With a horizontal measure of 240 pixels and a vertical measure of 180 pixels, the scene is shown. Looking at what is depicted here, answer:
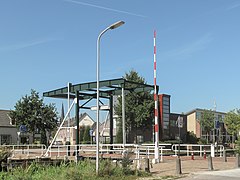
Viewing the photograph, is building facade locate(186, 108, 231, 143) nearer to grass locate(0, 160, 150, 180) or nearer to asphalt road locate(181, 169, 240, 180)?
asphalt road locate(181, 169, 240, 180)

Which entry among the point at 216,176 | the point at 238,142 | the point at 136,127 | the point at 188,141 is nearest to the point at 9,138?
the point at 136,127

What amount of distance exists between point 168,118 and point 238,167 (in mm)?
34286

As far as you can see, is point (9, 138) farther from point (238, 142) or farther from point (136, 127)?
point (238, 142)

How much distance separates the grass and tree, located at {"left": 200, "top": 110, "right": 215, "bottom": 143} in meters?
49.3

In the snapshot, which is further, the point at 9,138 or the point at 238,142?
the point at 9,138

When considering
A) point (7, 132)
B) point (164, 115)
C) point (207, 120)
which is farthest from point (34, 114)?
point (207, 120)

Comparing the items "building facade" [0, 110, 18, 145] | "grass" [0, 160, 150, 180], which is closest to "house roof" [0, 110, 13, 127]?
"building facade" [0, 110, 18, 145]

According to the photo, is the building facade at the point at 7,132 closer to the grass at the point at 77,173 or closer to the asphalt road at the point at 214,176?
the grass at the point at 77,173

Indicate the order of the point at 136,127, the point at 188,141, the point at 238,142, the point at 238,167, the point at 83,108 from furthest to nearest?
the point at 188,141
the point at 136,127
the point at 83,108
the point at 238,142
the point at 238,167

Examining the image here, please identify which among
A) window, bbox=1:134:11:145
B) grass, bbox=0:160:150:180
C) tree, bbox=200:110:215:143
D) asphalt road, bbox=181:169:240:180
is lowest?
window, bbox=1:134:11:145

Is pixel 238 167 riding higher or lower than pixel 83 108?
lower

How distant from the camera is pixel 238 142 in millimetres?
22703

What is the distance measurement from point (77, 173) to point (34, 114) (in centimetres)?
3723

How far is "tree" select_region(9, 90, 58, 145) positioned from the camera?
50.3 m
